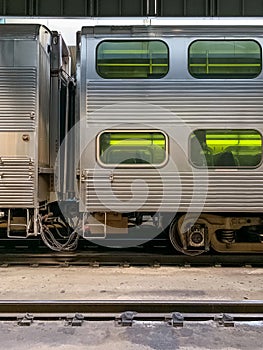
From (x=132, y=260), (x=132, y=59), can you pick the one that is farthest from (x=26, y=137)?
(x=132, y=260)

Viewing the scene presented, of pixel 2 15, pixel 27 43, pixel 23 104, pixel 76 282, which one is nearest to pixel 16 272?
pixel 76 282

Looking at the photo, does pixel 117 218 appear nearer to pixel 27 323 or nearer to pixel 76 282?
pixel 76 282

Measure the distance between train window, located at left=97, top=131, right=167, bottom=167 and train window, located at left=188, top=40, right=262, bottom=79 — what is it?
1098 mm

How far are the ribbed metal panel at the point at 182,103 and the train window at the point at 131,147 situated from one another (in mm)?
195

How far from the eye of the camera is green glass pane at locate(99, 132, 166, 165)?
4996 mm

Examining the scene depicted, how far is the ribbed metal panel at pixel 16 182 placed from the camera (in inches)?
191

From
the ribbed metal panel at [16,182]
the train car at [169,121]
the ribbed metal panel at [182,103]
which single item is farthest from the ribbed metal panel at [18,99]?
the ribbed metal panel at [182,103]

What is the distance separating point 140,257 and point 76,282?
50.0 inches

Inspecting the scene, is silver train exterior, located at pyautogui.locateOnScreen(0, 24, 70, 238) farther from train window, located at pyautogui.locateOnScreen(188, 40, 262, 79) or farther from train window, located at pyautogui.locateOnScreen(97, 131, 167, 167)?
train window, located at pyautogui.locateOnScreen(188, 40, 262, 79)

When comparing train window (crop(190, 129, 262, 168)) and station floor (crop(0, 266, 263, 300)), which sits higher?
train window (crop(190, 129, 262, 168))

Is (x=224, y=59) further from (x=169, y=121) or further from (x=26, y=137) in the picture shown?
(x=26, y=137)

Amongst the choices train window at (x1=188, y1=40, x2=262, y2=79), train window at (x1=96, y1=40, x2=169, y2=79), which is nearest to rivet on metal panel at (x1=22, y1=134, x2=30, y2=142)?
train window at (x1=96, y1=40, x2=169, y2=79)

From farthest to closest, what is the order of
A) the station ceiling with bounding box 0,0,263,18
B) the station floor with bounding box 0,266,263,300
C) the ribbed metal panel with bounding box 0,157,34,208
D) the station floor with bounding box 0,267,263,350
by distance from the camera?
the station ceiling with bounding box 0,0,263,18
the ribbed metal panel with bounding box 0,157,34,208
the station floor with bounding box 0,266,263,300
the station floor with bounding box 0,267,263,350

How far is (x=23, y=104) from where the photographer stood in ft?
16.1
